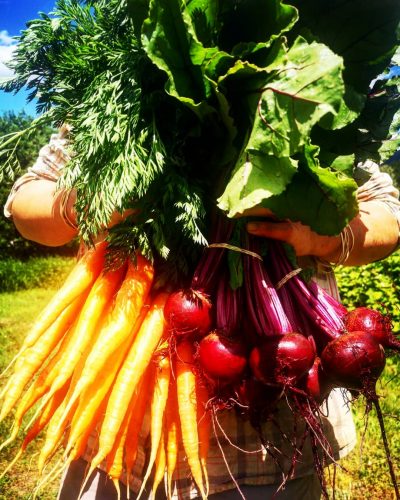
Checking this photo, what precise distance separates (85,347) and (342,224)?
746 millimetres

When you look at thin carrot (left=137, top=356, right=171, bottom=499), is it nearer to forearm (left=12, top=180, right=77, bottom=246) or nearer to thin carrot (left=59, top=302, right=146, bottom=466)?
thin carrot (left=59, top=302, right=146, bottom=466)

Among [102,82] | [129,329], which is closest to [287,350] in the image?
[129,329]

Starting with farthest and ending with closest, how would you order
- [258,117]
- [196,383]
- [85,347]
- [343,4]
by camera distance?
[85,347], [196,383], [343,4], [258,117]

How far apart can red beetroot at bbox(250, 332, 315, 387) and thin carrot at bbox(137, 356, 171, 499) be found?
25 cm

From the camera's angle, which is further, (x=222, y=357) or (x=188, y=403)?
(x=188, y=403)

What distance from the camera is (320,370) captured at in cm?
124

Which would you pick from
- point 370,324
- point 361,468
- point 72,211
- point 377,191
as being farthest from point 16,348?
point 370,324

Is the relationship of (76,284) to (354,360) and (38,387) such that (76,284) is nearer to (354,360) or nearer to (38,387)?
(38,387)

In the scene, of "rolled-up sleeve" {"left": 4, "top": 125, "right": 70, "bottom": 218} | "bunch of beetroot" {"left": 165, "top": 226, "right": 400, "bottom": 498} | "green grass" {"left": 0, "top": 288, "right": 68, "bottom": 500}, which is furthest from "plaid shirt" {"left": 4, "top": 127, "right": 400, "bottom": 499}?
"green grass" {"left": 0, "top": 288, "right": 68, "bottom": 500}

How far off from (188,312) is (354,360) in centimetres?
38

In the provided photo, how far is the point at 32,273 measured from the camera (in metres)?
9.90

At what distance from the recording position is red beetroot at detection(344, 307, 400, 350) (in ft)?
4.11

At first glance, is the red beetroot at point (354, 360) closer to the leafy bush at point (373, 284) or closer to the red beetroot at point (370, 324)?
the red beetroot at point (370, 324)

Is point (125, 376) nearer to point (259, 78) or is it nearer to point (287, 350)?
point (287, 350)
